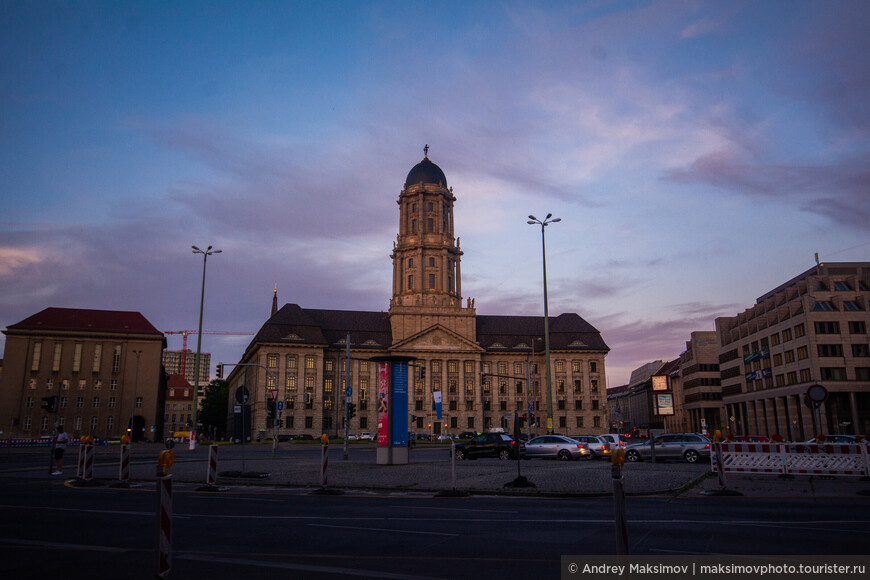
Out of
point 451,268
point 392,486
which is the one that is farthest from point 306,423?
point 392,486

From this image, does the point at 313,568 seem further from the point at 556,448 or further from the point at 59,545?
the point at 556,448

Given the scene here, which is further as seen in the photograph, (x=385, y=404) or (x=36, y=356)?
(x=36, y=356)

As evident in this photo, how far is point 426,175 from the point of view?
117 m

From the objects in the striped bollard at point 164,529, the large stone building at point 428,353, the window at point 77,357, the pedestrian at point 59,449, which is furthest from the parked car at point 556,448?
the window at point 77,357

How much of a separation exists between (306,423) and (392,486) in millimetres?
85131

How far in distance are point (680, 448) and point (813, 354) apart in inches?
1897

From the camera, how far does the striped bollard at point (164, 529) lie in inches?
267

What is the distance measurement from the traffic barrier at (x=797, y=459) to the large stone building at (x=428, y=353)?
259 feet

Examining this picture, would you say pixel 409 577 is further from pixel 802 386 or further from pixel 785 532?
pixel 802 386

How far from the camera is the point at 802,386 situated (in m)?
73.5

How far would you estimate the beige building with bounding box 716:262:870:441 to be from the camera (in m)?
70.9

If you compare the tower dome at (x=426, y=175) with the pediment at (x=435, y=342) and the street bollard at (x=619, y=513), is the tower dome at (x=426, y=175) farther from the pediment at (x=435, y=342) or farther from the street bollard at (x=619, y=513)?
the street bollard at (x=619, y=513)

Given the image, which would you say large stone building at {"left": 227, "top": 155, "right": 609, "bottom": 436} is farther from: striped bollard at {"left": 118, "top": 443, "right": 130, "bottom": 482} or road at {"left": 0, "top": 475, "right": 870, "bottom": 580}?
road at {"left": 0, "top": 475, "right": 870, "bottom": 580}

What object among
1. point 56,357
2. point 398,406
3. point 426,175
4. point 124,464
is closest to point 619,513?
point 124,464
